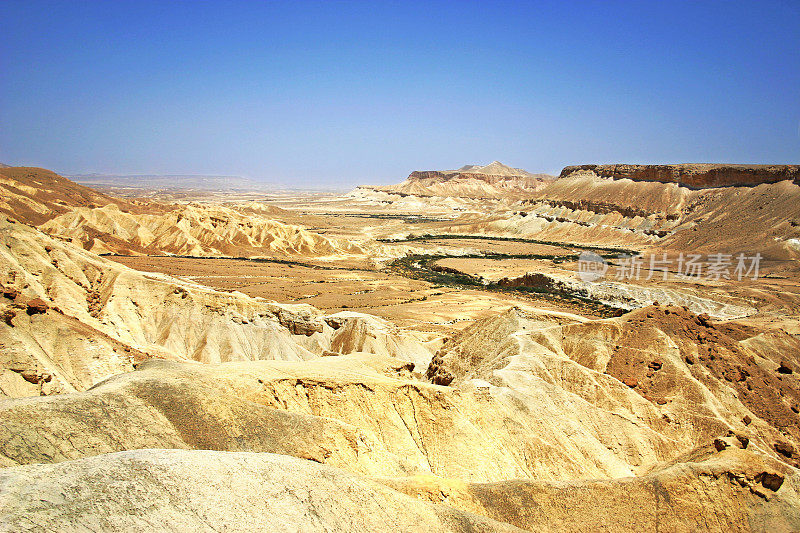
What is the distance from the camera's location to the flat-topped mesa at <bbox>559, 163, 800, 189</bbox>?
270 ft

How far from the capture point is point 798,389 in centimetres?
2389

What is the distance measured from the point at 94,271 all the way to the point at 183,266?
30.8 m

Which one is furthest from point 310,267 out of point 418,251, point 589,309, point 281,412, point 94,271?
point 281,412

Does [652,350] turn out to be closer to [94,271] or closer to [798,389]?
[798,389]
